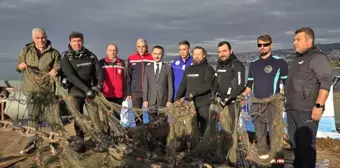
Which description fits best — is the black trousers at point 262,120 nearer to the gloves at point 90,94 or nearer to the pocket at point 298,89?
the pocket at point 298,89

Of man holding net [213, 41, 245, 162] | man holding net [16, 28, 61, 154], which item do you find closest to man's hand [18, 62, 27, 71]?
man holding net [16, 28, 61, 154]

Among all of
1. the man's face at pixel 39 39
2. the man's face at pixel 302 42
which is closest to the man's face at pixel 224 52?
the man's face at pixel 302 42

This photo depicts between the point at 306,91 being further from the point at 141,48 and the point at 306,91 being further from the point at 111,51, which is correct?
the point at 111,51

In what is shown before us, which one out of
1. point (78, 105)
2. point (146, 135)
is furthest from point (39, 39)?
point (146, 135)

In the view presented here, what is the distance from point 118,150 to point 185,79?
8.66 feet

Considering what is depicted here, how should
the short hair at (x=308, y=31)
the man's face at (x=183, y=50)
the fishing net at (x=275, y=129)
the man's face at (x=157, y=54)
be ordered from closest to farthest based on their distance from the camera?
the short hair at (x=308, y=31) < the fishing net at (x=275, y=129) < the man's face at (x=157, y=54) < the man's face at (x=183, y=50)

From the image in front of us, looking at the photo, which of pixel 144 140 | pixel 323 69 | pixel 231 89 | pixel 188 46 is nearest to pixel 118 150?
pixel 144 140

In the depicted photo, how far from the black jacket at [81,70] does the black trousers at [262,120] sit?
9.12ft

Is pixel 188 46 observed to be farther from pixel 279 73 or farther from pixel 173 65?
pixel 279 73

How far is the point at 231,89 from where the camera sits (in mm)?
6137

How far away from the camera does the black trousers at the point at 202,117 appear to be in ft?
21.6

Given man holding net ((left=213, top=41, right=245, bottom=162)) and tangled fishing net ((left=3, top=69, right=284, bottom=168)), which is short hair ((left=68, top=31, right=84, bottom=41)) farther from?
man holding net ((left=213, top=41, right=245, bottom=162))

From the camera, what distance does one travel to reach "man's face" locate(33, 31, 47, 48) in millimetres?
6281

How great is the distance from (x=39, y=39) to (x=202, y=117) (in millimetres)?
3254
